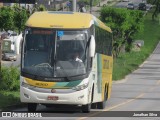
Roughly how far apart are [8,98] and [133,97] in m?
13.3

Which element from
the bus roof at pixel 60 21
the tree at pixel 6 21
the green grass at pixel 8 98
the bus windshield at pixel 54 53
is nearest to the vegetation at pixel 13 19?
the tree at pixel 6 21

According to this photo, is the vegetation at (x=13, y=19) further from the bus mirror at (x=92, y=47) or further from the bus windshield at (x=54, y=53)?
the bus mirror at (x=92, y=47)

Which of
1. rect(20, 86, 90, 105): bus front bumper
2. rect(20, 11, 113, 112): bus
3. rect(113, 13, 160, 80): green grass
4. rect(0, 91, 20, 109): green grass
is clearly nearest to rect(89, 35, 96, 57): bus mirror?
rect(20, 11, 113, 112): bus

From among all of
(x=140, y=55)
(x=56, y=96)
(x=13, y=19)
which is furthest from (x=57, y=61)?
(x=140, y=55)

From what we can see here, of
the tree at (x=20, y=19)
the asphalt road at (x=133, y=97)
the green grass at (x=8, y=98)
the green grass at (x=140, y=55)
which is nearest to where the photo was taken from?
the asphalt road at (x=133, y=97)

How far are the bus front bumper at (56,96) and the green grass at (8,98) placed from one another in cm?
253

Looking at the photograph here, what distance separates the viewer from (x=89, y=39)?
2362 cm

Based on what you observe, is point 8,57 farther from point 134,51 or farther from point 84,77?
point 84,77

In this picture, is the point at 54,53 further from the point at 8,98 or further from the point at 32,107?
the point at 8,98

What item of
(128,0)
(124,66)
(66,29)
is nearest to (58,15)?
(66,29)

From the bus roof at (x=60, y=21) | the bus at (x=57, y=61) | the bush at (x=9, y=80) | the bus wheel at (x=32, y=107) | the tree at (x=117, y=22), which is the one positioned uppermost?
the bus roof at (x=60, y=21)

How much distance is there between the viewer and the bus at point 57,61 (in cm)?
2309

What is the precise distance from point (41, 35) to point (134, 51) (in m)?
68.3

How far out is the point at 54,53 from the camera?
23359mm
